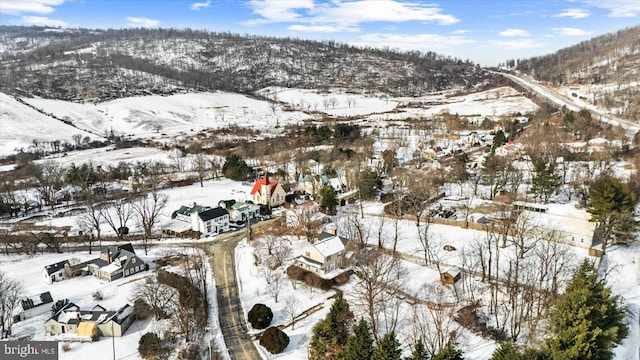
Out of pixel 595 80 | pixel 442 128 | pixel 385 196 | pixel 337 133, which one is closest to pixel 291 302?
pixel 385 196

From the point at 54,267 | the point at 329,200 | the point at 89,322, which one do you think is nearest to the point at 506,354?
the point at 89,322

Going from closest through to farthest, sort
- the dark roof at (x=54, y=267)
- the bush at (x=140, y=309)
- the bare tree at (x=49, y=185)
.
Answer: the bush at (x=140, y=309) → the dark roof at (x=54, y=267) → the bare tree at (x=49, y=185)

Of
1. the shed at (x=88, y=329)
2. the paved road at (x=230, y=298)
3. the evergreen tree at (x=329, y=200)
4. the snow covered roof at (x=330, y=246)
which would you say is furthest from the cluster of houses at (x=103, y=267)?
the evergreen tree at (x=329, y=200)

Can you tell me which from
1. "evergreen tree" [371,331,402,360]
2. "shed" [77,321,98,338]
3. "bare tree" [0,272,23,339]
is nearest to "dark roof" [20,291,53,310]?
"bare tree" [0,272,23,339]

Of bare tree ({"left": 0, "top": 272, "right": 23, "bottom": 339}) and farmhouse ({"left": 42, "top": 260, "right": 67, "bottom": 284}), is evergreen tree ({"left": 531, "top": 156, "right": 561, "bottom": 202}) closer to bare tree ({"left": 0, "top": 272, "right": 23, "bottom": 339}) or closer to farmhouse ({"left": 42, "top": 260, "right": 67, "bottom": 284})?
farmhouse ({"left": 42, "top": 260, "right": 67, "bottom": 284})

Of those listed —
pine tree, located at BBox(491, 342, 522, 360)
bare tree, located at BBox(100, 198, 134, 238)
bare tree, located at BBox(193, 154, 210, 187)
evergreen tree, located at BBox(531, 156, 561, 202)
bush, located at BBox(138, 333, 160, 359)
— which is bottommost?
bush, located at BBox(138, 333, 160, 359)

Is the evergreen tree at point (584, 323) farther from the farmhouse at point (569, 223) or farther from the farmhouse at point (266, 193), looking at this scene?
the farmhouse at point (266, 193)

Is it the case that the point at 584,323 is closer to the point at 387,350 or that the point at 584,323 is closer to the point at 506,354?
the point at 506,354
